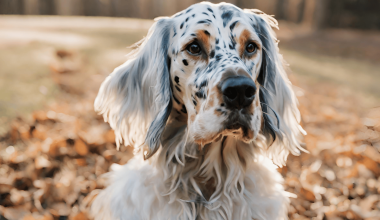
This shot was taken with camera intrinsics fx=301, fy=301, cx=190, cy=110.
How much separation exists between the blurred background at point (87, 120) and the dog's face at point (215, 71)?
60.6 inches

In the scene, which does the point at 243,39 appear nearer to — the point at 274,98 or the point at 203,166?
the point at 274,98

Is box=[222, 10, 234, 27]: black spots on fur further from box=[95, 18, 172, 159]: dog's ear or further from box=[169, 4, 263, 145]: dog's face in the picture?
box=[95, 18, 172, 159]: dog's ear

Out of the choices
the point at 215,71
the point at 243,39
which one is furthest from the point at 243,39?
the point at 215,71

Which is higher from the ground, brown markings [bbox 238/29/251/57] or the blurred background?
brown markings [bbox 238/29/251/57]

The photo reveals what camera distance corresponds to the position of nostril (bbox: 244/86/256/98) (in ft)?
5.33

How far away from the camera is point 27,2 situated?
9.47 m

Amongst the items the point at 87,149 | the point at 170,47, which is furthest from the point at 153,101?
the point at 87,149

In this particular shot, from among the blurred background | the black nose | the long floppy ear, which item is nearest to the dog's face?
the black nose

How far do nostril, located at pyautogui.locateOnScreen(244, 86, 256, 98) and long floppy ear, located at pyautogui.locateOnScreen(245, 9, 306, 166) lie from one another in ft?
1.88

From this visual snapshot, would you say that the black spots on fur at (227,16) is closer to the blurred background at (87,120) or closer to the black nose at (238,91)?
the black nose at (238,91)

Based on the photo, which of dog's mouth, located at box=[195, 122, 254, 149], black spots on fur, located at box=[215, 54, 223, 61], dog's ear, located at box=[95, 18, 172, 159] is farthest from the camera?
dog's ear, located at box=[95, 18, 172, 159]

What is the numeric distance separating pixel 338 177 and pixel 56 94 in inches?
164

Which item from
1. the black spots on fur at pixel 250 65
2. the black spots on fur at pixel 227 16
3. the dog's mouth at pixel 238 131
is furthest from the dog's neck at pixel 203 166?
the black spots on fur at pixel 227 16

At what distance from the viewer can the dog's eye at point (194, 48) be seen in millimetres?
1973
